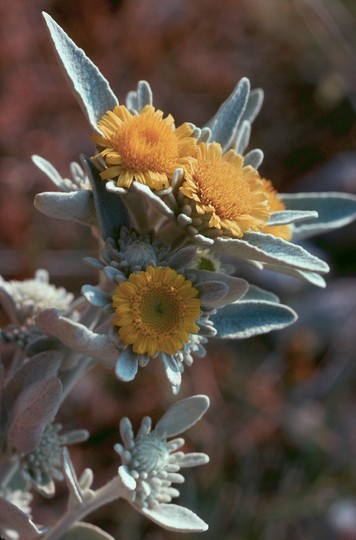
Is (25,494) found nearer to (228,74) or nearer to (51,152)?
(51,152)

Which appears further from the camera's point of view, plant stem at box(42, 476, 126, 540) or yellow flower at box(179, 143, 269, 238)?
plant stem at box(42, 476, 126, 540)

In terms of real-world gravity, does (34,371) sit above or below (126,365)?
below

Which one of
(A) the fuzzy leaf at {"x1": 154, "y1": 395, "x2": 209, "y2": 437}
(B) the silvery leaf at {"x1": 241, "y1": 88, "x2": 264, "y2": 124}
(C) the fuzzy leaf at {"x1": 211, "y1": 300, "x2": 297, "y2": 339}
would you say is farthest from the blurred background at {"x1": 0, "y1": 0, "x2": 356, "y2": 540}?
(B) the silvery leaf at {"x1": 241, "y1": 88, "x2": 264, "y2": 124}

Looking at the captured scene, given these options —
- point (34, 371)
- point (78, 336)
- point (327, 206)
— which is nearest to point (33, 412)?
point (34, 371)

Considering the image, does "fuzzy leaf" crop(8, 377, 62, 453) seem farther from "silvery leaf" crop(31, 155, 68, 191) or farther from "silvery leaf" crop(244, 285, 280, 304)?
"silvery leaf" crop(244, 285, 280, 304)

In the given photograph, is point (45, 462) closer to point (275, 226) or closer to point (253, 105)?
point (275, 226)

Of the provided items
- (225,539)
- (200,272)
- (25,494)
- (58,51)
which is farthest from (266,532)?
(58,51)

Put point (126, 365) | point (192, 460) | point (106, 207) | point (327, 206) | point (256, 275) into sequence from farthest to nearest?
point (256, 275)
point (327, 206)
point (192, 460)
point (106, 207)
point (126, 365)
